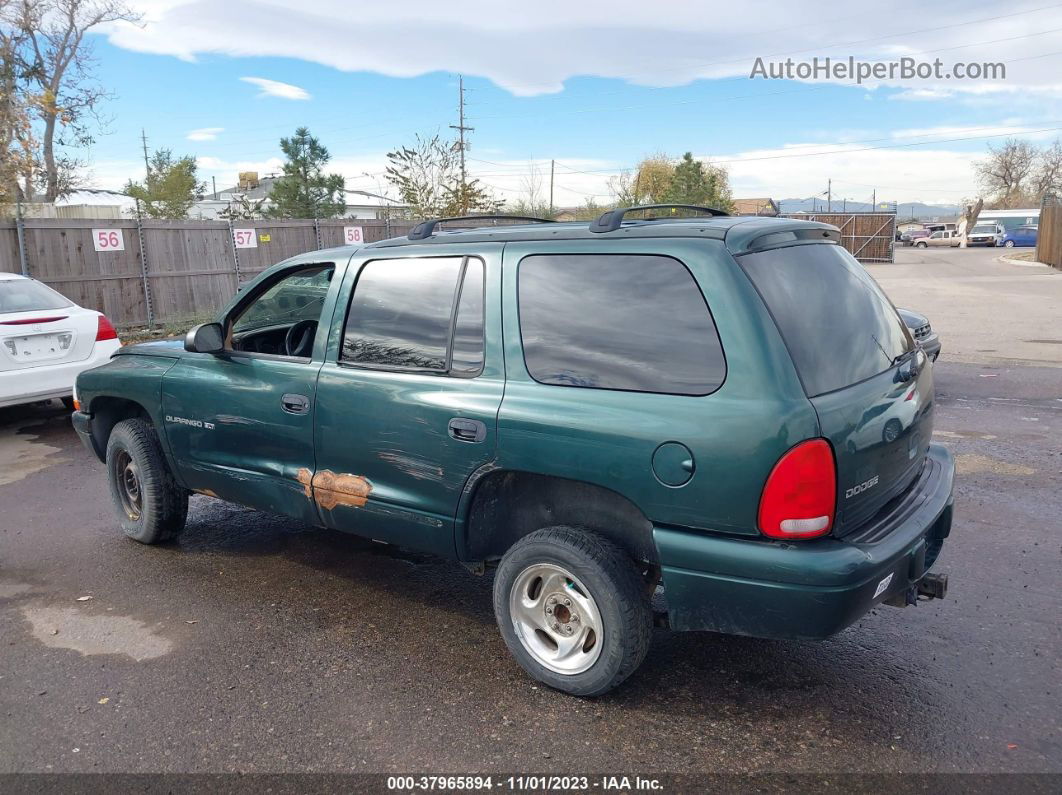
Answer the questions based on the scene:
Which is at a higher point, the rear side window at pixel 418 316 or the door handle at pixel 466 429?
the rear side window at pixel 418 316

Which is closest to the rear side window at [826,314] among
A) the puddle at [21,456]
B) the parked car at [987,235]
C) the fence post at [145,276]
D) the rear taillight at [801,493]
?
the rear taillight at [801,493]

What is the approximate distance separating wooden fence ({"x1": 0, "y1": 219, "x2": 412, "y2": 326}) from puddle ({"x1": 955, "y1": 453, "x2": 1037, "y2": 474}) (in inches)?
555

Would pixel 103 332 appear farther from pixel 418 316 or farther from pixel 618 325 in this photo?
pixel 618 325

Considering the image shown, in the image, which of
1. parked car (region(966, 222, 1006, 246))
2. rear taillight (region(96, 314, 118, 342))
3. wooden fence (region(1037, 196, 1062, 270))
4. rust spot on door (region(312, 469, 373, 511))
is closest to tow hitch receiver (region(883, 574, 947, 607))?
rust spot on door (region(312, 469, 373, 511))

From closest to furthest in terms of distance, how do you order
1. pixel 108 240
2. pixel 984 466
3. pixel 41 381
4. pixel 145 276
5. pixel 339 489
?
pixel 339 489 → pixel 984 466 → pixel 41 381 → pixel 108 240 → pixel 145 276

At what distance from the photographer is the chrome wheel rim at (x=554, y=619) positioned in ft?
10.6

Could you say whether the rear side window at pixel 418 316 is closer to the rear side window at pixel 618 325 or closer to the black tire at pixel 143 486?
the rear side window at pixel 618 325

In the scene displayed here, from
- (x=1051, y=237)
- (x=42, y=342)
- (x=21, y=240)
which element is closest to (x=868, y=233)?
(x=1051, y=237)

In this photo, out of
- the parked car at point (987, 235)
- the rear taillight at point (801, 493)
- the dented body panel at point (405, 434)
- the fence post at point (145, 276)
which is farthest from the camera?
the parked car at point (987, 235)

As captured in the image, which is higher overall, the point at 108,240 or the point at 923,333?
the point at 108,240

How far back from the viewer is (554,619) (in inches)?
132

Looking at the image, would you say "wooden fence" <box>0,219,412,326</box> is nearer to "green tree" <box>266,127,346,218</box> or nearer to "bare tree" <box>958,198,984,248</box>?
"green tree" <box>266,127,346,218</box>

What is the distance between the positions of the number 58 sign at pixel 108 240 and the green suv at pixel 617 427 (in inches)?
507

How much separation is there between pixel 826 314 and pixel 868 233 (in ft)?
145
